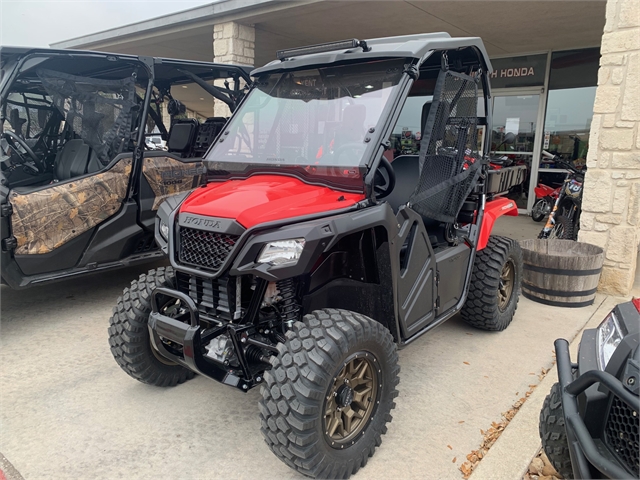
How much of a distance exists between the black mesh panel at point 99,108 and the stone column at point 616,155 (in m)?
4.77

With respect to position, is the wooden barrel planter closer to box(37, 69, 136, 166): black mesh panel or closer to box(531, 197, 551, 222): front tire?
box(531, 197, 551, 222): front tire

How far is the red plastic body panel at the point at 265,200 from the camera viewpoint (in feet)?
7.46

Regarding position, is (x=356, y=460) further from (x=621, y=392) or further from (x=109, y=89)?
(x=109, y=89)

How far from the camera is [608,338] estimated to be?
1.88 metres

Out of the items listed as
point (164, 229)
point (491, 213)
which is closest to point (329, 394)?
point (164, 229)

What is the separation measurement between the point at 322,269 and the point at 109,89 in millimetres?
3545

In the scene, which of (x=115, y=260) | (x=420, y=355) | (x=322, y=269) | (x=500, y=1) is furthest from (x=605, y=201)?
(x=115, y=260)

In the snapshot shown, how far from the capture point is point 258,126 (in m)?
3.05

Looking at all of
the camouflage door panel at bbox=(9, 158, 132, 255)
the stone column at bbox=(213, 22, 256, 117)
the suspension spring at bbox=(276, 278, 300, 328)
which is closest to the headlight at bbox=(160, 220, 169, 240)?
the suspension spring at bbox=(276, 278, 300, 328)

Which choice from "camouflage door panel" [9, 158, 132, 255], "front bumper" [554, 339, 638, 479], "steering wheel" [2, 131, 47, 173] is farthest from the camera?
"steering wheel" [2, 131, 47, 173]

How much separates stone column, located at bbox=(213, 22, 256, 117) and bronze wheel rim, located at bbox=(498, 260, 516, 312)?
17.2 ft

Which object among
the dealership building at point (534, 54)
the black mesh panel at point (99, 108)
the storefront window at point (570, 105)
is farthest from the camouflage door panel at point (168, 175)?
the storefront window at point (570, 105)

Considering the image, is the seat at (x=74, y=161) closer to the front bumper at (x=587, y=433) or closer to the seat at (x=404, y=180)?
the seat at (x=404, y=180)

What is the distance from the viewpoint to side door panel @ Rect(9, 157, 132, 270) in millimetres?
4000
